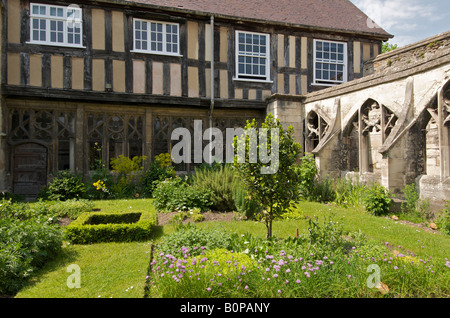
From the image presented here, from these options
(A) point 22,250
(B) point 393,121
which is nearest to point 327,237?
(A) point 22,250

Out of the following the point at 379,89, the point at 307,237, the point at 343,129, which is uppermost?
the point at 379,89

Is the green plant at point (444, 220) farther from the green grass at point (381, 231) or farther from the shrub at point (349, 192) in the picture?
the shrub at point (349, 192)

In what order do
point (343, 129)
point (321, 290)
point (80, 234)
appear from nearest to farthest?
point (321, 290) → point (80, 234) → point (343, 129)

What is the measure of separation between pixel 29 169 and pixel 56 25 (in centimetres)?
467

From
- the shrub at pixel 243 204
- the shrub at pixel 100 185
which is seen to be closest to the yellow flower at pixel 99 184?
the shrub at pixel 100 185

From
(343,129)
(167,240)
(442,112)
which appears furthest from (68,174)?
(442,112)

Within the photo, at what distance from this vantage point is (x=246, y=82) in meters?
11.3

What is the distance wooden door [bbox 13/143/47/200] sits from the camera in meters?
9.98

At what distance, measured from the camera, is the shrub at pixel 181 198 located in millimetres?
7391

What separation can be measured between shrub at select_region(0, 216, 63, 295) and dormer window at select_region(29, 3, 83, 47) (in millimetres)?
7090

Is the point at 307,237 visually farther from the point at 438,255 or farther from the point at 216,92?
the point at 216,92

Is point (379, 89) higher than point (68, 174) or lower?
higher
